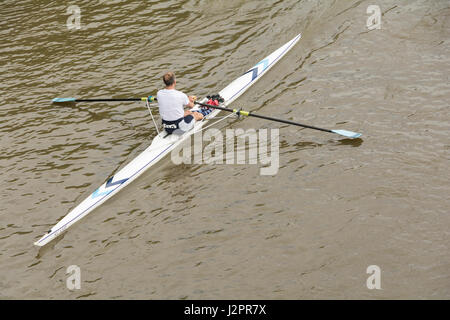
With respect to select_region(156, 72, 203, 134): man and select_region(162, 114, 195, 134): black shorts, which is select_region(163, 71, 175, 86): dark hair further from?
select_region(162, 114, 195, 134): black shorts

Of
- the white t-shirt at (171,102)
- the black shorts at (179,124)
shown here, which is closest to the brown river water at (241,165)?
the black shorts at (179,124)

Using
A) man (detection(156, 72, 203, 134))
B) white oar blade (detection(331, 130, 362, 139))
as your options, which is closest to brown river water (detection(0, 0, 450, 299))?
white oar blade (detection(331, 130, 362, 139))

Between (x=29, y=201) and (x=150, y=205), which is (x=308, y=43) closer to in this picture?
(x=150, y=205)

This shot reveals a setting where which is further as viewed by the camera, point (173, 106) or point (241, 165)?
point (173, 106)

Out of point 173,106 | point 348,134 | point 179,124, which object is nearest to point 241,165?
point 179,124

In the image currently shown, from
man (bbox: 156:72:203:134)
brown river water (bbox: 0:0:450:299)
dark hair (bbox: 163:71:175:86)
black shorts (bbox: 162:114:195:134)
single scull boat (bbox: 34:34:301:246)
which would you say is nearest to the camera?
brown river water (bbox: 0:0:450:299)

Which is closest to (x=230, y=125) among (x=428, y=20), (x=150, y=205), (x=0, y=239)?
(x=150, y=205)

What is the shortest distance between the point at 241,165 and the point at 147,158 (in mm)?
1959

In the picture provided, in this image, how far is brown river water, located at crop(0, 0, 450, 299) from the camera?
26.3 feet

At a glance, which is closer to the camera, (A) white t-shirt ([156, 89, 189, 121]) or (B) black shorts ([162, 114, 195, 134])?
(A) white t-shirt ([156, 89, 189, 121])

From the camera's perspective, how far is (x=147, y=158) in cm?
1031

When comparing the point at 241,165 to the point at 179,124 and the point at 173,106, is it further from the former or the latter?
the point at 173,106

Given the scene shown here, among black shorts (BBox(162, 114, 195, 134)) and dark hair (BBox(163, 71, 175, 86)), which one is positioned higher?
dark hair (BBox(163, 71, 175, 86))

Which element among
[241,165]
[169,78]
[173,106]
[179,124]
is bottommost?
[241,165]
